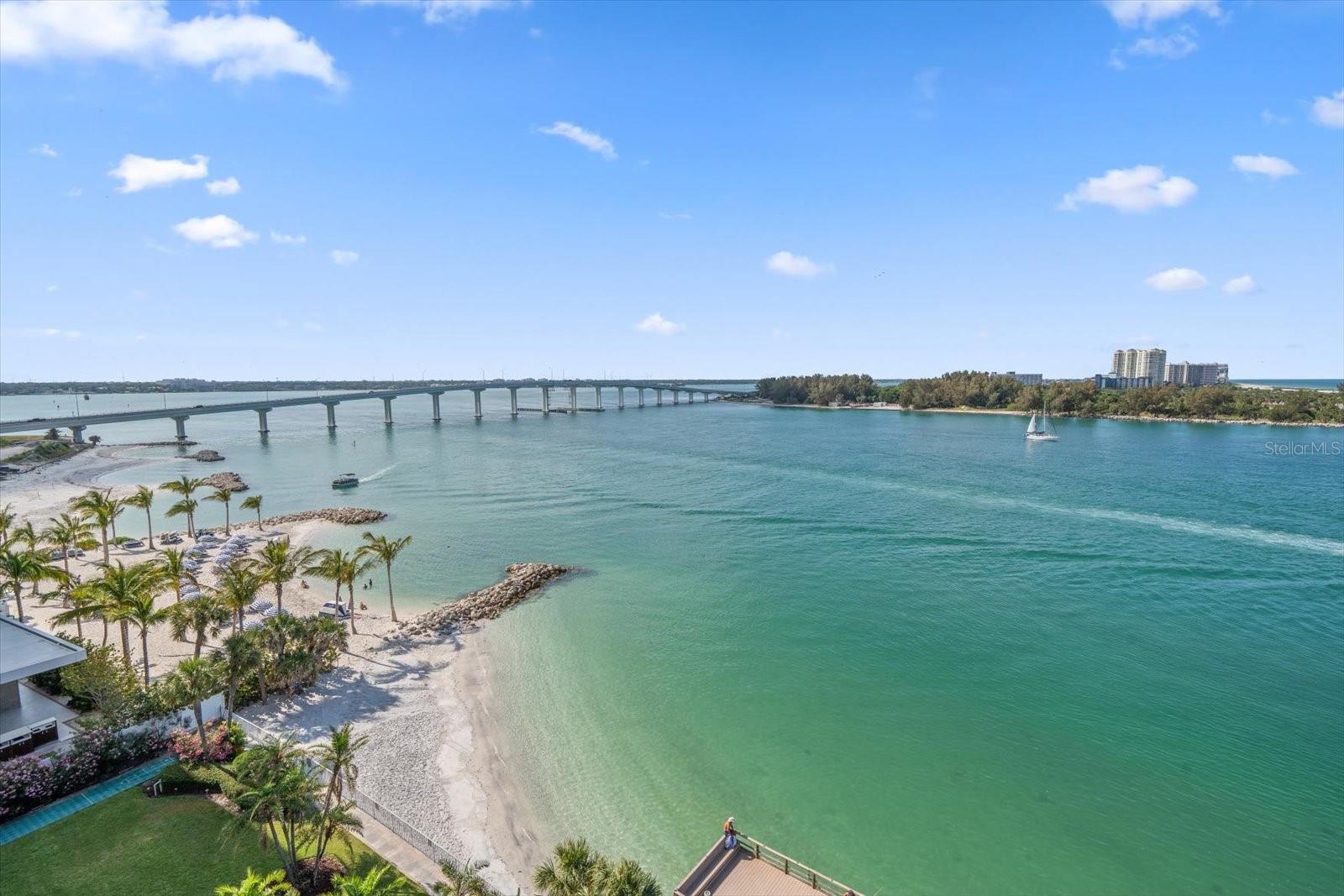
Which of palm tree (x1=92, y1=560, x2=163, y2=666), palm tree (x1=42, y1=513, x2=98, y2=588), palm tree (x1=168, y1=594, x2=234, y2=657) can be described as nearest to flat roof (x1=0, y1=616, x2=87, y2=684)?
palm tree (x1=92, y1=560, x2=163, y2=666)

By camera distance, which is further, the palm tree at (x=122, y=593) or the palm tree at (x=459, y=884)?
the palm tree at (x=122, y=593)

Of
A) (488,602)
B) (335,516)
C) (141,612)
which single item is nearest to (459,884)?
(141,612)

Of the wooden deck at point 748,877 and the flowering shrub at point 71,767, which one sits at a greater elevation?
the flowering shrub at point 71,767

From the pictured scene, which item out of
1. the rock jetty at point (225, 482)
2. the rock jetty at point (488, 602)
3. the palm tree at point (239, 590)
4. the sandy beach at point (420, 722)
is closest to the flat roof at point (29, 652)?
the palm tree at point (239, 590)

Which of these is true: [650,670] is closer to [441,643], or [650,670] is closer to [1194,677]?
[441,643]

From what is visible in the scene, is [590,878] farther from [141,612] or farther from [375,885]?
[141,612]

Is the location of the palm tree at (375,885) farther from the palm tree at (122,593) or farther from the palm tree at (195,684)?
the palm tree at (122,593)

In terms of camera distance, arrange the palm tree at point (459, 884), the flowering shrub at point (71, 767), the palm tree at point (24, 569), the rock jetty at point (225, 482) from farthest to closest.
Result: the rock jetty at point (225, 482)
the palm tree at point (24, 569)
the flowering shrub at point (71, 767)
the palm tree at point (459, 884)
